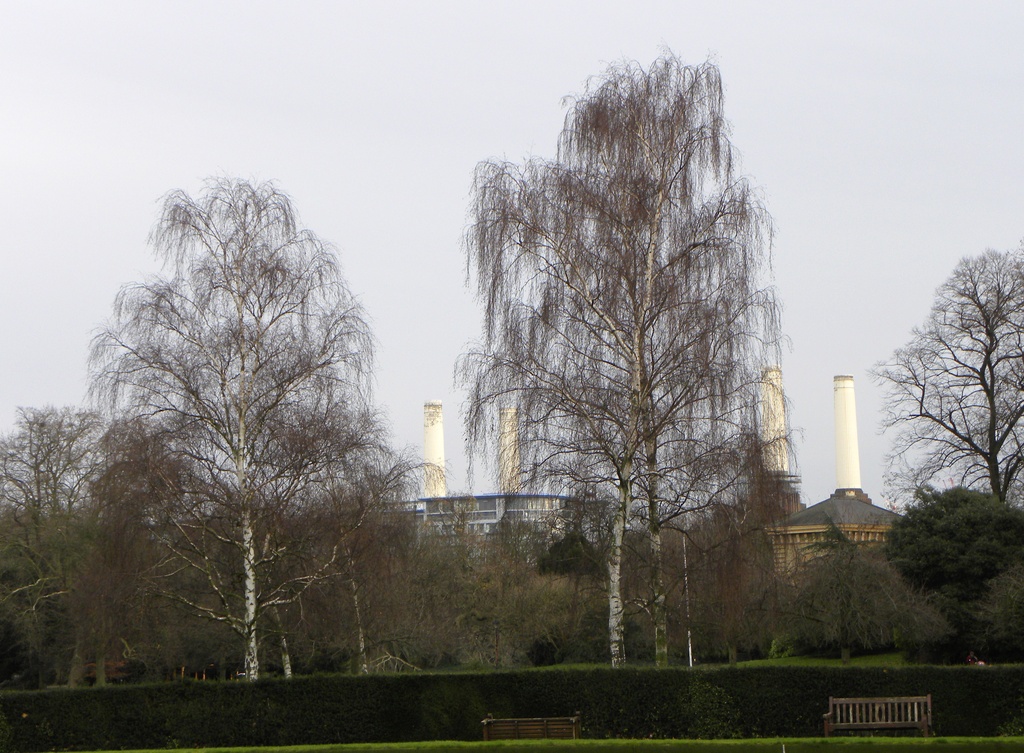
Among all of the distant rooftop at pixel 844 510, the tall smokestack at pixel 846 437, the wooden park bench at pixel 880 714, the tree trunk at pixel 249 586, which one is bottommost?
the wooden park bench at pixel 880 714

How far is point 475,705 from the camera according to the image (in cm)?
2273

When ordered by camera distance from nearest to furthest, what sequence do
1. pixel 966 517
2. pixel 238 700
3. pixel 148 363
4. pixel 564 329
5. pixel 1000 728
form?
pixel 1000 728, pixel 238 700, pixel 564 329, pixel 148 363, pixel 966 517

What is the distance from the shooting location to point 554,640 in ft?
176

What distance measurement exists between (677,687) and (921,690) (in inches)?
181

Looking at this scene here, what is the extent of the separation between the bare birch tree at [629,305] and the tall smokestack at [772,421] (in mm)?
367

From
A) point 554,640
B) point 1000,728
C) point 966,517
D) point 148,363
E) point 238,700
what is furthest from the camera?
point 554,640

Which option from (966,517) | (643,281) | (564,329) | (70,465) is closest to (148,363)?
(564,329)

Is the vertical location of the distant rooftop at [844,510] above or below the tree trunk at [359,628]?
above

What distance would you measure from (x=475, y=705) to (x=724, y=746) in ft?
17.6

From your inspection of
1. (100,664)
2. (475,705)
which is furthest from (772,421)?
(100,664)

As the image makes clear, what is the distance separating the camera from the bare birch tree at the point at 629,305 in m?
23.8

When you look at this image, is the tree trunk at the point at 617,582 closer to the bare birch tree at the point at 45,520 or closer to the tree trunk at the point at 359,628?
the tree trunk at the point at 359,628

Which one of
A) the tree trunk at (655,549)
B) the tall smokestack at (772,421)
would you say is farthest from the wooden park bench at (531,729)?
the tall smokestack at (772,421)

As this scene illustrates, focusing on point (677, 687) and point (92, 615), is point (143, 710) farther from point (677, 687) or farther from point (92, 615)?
point (677, 687)
